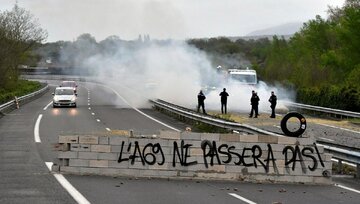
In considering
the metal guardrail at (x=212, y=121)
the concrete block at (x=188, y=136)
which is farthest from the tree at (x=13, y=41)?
the concrete block at (x=188, y=136)

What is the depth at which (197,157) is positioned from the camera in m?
15.2

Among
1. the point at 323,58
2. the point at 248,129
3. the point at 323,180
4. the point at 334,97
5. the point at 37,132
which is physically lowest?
the point at 37,132

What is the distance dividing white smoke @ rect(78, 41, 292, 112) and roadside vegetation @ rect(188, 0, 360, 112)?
2.66 m

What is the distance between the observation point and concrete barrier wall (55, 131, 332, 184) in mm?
15039

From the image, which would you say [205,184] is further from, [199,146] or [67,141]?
[67,141]

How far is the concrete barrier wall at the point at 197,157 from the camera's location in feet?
49.3

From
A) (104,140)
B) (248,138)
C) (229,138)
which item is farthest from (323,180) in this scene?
(104,140)

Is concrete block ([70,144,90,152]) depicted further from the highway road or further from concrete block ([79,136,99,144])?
the highway road

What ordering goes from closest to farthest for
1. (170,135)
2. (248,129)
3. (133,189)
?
1. (133,189)
2. (170,135)
3. (248,129)

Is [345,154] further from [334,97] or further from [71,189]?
[334,97]

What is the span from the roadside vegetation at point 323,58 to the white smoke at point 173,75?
2.66 meters

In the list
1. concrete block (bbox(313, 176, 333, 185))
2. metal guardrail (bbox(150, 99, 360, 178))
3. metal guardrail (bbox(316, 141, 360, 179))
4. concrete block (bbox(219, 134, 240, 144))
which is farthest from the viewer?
metal guardrail (bbox(150, 99, 360, 178))

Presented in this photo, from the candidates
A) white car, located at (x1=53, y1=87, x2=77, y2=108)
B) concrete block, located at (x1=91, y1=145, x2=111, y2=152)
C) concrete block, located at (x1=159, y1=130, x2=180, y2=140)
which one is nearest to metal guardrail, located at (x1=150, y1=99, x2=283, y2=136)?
concrete block, located at (x1=159, y1=130, x2=180, y2=140)

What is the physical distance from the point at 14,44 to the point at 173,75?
70.8ft
